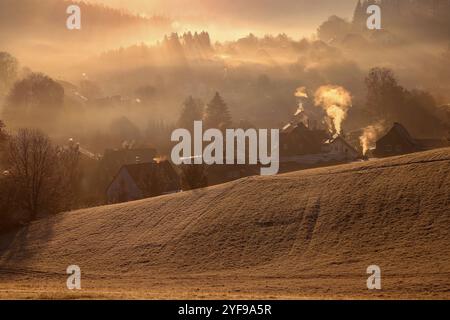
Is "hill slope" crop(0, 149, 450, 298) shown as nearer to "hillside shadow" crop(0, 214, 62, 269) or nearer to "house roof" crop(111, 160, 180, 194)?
"hillside shadow" crop(0, 214, 62, 269)

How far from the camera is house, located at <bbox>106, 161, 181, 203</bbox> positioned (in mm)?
77938

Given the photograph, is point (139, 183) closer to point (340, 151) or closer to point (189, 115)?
point (340, 151)

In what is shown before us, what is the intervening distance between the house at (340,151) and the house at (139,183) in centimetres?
2970

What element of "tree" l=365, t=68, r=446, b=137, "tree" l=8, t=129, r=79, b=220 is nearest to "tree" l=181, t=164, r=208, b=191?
"tree" l=8, t=129, r=79, b=220

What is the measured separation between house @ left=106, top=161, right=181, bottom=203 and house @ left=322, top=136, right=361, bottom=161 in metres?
29.7

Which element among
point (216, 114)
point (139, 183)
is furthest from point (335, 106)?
point (139, 183)

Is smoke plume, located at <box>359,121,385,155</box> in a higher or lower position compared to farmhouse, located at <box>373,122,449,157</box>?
higher

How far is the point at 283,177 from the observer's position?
6097 centimetres

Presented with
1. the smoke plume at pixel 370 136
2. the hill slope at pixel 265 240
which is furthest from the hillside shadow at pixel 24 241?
the smoke plume at pixel 370 136

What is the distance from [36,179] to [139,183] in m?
14.0
